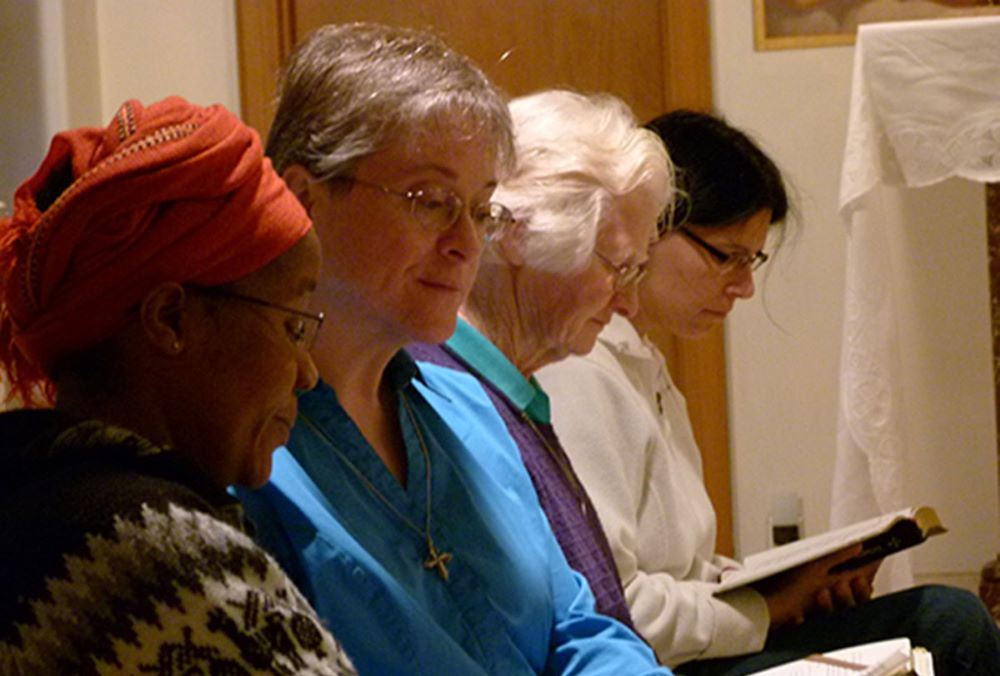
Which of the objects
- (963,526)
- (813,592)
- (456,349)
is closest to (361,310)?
(456,349)

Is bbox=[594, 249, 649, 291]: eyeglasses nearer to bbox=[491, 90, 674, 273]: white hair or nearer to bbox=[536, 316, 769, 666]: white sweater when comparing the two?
bbox=[491, 90, 674, 273]: white hair

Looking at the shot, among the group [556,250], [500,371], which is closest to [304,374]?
[500,371]

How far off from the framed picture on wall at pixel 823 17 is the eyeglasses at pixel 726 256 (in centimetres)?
132

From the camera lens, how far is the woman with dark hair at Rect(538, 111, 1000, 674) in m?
1.88

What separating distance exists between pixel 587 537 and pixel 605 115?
588 millimetres

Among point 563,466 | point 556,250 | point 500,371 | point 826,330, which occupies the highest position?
point 556,250

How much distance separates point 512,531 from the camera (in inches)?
57.5

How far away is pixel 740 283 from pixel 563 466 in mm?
726

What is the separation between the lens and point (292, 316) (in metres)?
1.04

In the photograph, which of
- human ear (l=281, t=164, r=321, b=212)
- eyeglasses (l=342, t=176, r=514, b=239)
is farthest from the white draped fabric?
human ear (l=281, t=164, r=321, b=212)

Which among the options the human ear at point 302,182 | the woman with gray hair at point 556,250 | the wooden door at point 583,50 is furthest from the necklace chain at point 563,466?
the wooden door at point 583,50

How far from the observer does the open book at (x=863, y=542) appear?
1894mm

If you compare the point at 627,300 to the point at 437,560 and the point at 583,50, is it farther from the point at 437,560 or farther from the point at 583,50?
the point at 583,50

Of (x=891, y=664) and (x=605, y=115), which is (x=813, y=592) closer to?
(x=891, y=664)
